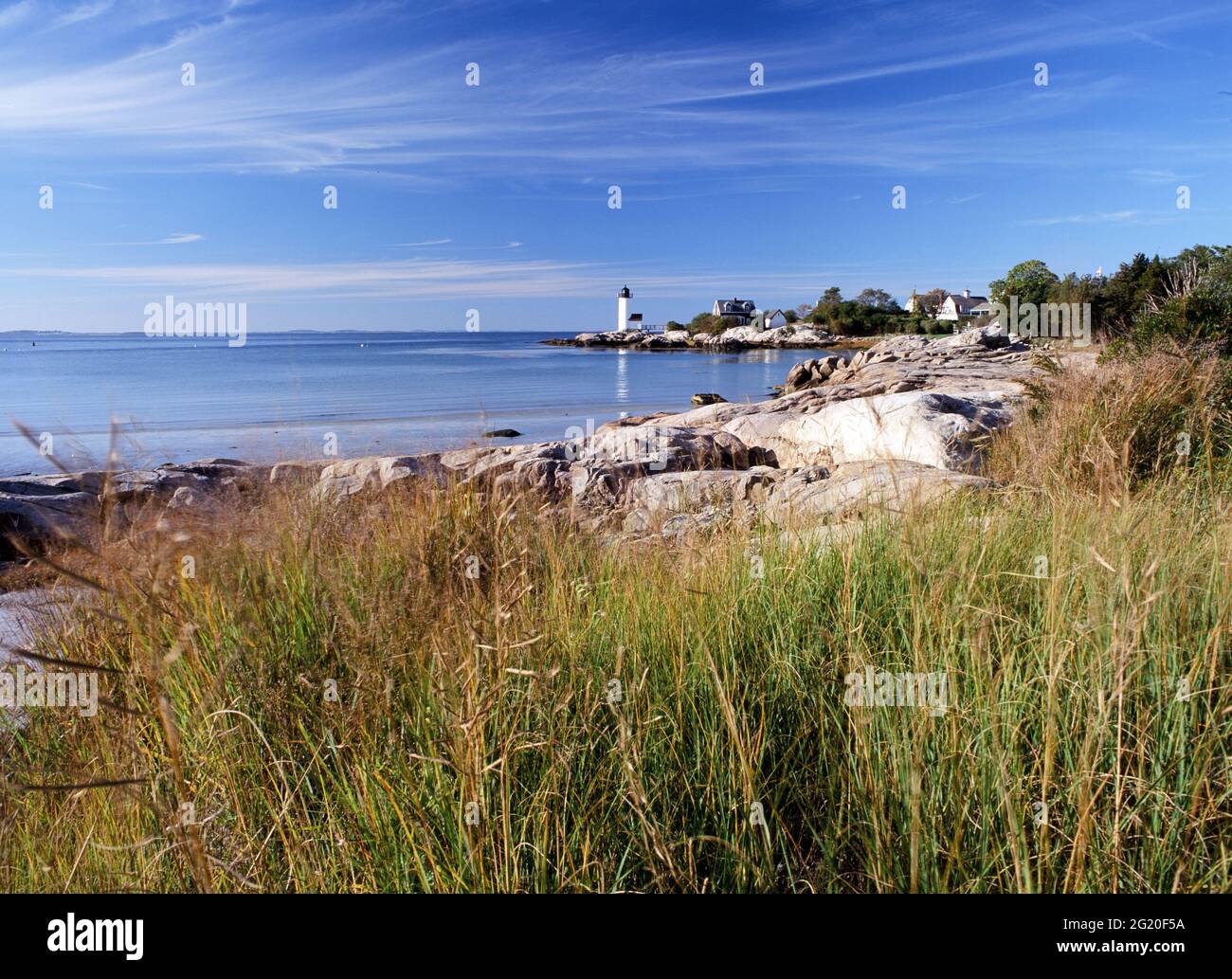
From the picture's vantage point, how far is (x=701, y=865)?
2.16 meters

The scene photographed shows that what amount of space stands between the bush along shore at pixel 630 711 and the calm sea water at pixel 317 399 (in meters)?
0.84

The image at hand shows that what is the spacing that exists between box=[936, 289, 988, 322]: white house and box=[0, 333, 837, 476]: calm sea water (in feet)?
117

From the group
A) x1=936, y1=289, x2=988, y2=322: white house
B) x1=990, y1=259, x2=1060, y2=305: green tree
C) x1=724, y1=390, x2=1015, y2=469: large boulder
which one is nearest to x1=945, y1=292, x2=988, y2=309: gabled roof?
x1=936, y1=289, x2=988, y2=322: white house

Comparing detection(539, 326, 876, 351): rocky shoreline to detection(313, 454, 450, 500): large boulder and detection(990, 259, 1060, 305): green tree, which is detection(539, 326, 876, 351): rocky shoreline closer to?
detection(990, 259, 1060, 305): green tree

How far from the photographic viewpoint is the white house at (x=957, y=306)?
76456mm

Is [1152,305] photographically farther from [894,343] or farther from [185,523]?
[894,343]

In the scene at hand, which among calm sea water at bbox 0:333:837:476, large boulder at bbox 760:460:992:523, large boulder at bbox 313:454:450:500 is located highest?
calm sea water at bbox 0:333:837:476

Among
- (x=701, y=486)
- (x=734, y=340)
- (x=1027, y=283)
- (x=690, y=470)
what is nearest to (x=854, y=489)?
(x=701, y=486)

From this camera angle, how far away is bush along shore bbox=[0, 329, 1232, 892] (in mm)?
1998

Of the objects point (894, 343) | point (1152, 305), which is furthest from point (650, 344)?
point (1152, 305)

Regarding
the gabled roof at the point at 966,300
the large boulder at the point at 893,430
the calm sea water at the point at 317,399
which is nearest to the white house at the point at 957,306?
the gabled roof at the point at 966,300

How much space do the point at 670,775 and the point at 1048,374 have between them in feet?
24.1

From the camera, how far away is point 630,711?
95.1 inches

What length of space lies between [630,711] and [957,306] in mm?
86992
